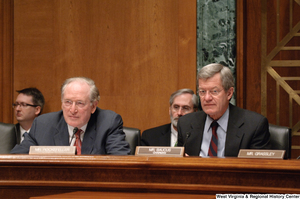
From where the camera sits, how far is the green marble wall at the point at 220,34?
10.6ft

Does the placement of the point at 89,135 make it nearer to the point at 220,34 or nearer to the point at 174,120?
the point at 174,120

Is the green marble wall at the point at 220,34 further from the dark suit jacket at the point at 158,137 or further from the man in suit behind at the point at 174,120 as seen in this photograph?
the dark suit jacket at the point at 158,137

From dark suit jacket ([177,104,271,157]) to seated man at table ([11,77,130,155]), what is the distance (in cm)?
48

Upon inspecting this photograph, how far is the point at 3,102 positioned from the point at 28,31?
0.85 m

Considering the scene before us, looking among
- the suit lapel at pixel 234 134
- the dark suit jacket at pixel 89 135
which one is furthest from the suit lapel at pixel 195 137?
the dark suit jacket at pixel 89 135

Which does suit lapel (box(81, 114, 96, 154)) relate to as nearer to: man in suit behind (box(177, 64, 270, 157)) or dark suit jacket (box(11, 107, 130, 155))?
dark suit jacket (box(11, 107, 130, 155))

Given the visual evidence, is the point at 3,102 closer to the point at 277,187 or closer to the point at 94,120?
the point at 94,120

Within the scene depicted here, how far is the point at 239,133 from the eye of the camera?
7.16 ft

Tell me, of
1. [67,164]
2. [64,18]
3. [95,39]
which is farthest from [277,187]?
[64,18]

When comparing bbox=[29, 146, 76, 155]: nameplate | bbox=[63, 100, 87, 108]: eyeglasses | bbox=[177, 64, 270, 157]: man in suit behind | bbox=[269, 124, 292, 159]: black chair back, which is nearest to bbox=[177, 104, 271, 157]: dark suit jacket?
bbox=[177, 64, 270, 157]: man in suit behind

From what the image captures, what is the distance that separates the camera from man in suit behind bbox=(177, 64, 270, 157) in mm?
2168

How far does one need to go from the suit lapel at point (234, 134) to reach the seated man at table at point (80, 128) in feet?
2.24

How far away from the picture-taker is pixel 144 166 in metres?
1.26

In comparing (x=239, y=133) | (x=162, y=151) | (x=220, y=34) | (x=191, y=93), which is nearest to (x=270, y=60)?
(x=220, y=34)
